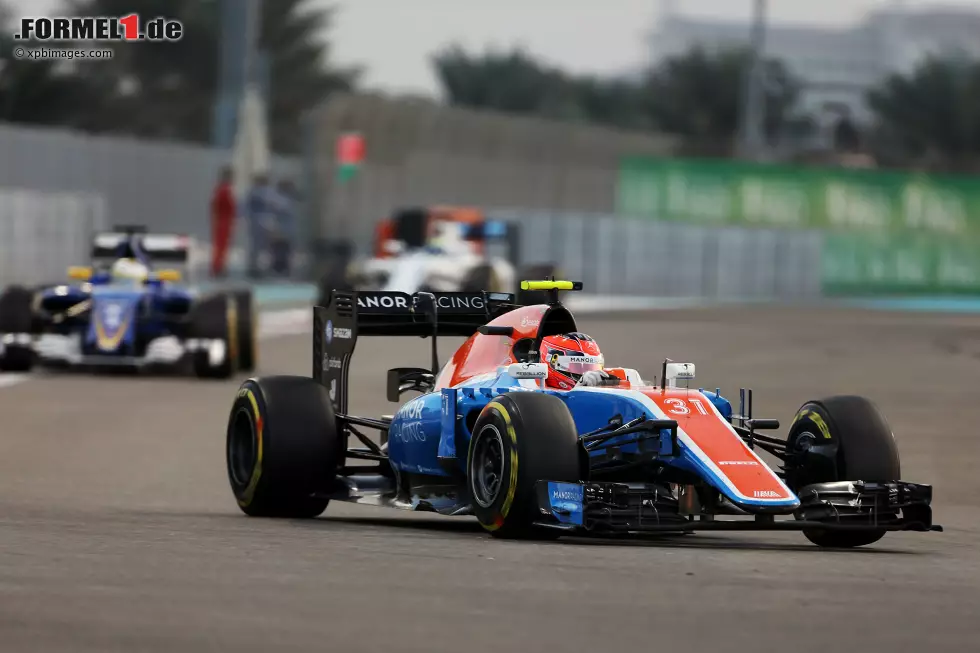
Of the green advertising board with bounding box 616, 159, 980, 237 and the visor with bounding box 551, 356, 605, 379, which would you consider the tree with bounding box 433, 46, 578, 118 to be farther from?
the visor with bounding box 551, 356, 605, 379

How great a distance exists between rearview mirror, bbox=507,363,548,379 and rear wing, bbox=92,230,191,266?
46.3ft

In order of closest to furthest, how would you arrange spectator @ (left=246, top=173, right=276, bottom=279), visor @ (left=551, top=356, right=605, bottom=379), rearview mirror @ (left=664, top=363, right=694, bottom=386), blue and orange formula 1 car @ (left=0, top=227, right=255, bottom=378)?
rearview mirror @ (left=664, top=363, right=694, bottom=386)
visor @ (left=551, top=356, right=605, bottom=379)
blue and orange formula 1 car @ (left=0, top=227, right=255, bottom=378)
spectator @ (left=246, top=173, right=276, bottom=279)

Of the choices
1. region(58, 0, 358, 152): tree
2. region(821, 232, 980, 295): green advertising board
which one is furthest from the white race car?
region(58, 0, 358, 152): tree

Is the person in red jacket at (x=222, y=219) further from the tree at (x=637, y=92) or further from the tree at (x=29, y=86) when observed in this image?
the tree at (x=637, y=92)

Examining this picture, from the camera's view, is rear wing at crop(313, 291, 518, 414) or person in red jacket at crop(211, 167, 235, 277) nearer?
rear wing at crop(313, 291, 518, 414)

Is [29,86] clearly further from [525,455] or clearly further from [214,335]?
[525,455]

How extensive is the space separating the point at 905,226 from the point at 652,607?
4105 cm

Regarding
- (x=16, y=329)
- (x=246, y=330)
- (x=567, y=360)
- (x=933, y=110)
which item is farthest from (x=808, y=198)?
(x=933, y=110)

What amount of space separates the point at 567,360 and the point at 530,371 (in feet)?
0.97

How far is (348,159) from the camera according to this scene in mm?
50375

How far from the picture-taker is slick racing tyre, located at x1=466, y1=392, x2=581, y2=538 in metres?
10.6

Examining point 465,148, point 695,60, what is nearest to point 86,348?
point 465,148

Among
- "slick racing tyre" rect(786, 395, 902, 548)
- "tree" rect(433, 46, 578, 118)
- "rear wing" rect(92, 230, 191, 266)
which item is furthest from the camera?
"tree" rect(433, 46, 578, 118)

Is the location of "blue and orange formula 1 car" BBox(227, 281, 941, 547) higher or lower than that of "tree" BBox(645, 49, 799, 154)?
lower
